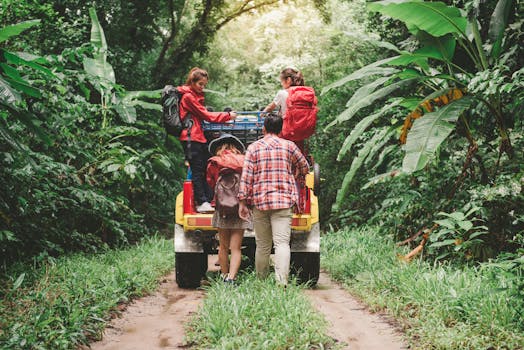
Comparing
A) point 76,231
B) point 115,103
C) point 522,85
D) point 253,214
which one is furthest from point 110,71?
point 522,85

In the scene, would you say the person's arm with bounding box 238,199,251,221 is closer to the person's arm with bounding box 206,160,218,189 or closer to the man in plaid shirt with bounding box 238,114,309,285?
the man in plaid shirt with bounding box 238,114,309,285

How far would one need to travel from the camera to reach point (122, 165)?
834 cm

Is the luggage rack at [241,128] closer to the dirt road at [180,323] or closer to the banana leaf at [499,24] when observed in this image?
the dirt road at [180,323]

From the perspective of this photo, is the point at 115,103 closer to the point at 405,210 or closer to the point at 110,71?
the point at 110,71

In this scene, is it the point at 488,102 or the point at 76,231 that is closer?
the point at 488,102

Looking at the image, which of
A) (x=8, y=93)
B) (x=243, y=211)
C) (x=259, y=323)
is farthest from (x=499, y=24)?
(x=8, y=93)

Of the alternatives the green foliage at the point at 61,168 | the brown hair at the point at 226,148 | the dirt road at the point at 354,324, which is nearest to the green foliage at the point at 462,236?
the dirt road at the point at 354,324

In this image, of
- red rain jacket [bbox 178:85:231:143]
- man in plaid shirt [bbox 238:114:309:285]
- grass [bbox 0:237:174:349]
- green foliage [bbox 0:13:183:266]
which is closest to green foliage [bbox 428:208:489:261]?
man in plaid shirt [bbox 238:114:309:285]

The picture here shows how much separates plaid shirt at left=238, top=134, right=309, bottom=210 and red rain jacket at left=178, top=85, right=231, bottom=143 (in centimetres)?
117

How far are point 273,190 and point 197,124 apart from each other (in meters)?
1.69

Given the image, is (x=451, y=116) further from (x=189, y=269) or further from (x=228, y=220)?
(x=189, y=269)

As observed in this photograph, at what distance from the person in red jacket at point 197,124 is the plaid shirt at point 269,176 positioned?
1.07 m

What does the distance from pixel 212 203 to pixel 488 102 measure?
3.50 meters

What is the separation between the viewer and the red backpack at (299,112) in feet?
22.1
